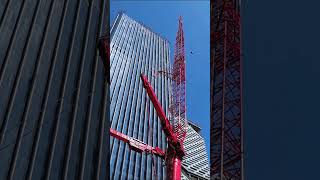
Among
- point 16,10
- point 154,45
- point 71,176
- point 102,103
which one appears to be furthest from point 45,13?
point 154,45

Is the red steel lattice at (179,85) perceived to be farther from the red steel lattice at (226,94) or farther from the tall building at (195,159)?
the tall building at (195,159)

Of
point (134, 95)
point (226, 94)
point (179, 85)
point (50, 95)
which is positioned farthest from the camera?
point (134, 95)

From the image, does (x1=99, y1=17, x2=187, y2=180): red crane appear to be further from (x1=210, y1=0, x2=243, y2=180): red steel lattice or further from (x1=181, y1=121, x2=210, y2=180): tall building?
(x1=181, y1=121, x2=210, y2=180): tall building

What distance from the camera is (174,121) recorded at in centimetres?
9031

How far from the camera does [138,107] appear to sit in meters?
145

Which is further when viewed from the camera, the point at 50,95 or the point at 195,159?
the point at 195,159

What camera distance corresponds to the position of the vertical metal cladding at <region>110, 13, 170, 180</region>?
409ft

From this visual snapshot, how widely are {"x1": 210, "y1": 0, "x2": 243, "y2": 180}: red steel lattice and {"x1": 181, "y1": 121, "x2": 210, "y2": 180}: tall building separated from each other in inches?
4181

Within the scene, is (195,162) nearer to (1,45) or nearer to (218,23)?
(218,23)

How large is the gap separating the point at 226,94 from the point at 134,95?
103414 millimetres

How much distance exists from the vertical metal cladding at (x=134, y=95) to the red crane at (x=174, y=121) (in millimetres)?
28864

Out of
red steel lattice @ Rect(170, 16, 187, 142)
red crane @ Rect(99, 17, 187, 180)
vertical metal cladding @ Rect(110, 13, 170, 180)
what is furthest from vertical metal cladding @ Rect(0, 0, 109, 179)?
vertical metal cladding @ Rect(110, 13, 170, 180)

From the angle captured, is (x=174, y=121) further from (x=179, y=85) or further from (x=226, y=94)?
(x=226, y=94)

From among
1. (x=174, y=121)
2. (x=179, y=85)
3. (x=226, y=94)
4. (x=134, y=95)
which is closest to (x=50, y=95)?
(x=226, y=94)
